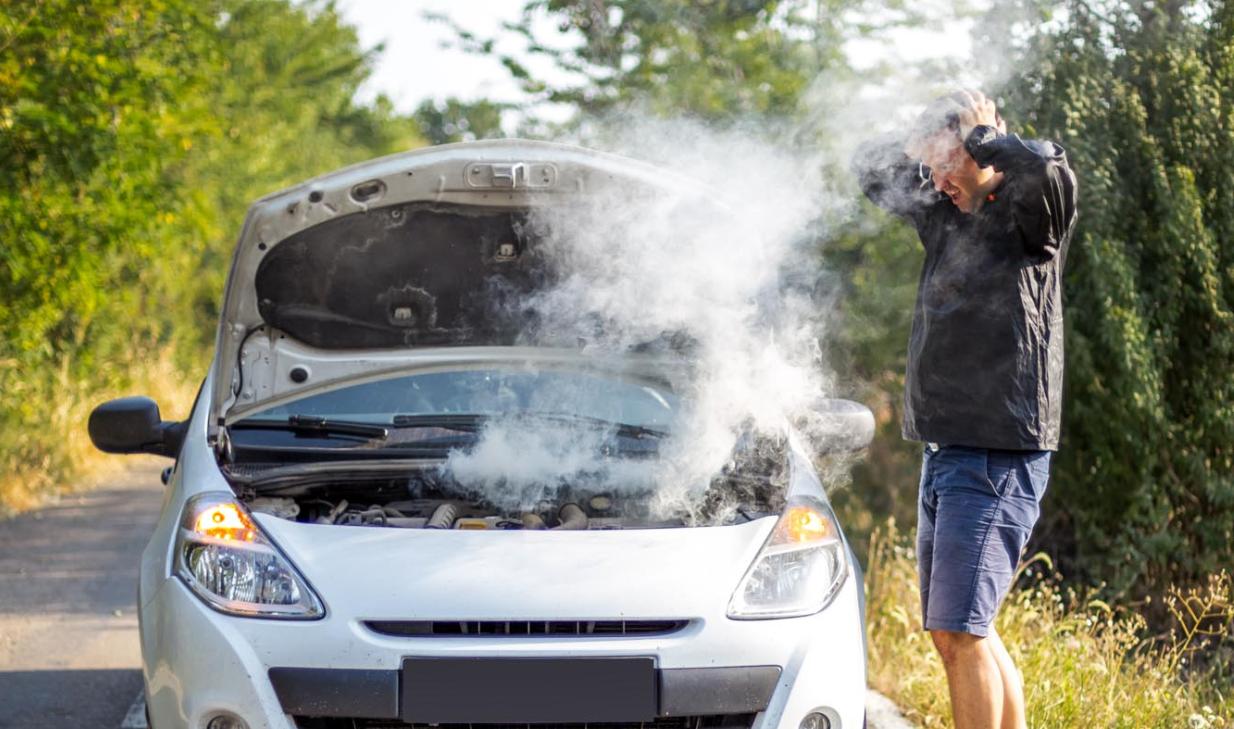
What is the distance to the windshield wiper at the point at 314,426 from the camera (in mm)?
4281

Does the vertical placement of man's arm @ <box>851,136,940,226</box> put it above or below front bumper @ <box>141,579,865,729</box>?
above

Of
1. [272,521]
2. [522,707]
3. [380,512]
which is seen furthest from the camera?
[380,512]

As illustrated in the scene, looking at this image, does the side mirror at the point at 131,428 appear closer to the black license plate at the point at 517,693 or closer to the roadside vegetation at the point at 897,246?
the black license plate at the point at 517,693

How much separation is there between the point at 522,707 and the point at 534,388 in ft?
5.34

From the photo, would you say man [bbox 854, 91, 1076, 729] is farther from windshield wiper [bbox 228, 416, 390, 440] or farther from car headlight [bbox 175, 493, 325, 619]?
windshield wiper [bbox 228, 416, 390, 440]

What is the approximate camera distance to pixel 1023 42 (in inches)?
248

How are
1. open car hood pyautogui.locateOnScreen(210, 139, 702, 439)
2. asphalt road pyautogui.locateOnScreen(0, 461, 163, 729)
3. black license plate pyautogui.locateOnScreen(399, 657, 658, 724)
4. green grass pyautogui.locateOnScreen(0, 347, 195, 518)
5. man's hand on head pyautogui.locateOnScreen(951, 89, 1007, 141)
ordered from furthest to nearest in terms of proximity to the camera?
1. green grass pyautogui.locateOnScreen(0, 347, 195, 518)
2. asphalt road pyautogui.locateOnScreen(0, 461, 163, 729)
3. open car hood pyautogui.locateOnScreen(210, 139, 702, 439)
4. man's hand on head pyautogui.locateOnScreen(951, 89, 1007, 141)
5. black license plate pyautogui.locateOnScreen(399, 657, 658, 724)

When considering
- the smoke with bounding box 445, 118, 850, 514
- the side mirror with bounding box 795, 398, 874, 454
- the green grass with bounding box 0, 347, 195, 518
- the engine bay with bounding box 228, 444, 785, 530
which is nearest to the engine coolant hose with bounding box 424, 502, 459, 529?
the engine bay with bounding box 228, 444, 785, 530

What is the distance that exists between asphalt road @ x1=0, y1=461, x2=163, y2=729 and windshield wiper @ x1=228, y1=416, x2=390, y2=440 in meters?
1.26

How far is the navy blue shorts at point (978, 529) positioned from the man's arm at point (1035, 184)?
0.58 meters

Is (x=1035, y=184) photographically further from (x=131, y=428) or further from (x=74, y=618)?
(x=74, y=618)

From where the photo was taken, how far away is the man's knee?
3.38 m

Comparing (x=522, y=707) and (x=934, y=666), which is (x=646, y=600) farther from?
(x=934, y=666)

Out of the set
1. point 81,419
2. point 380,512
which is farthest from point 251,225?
A: point 81,419
